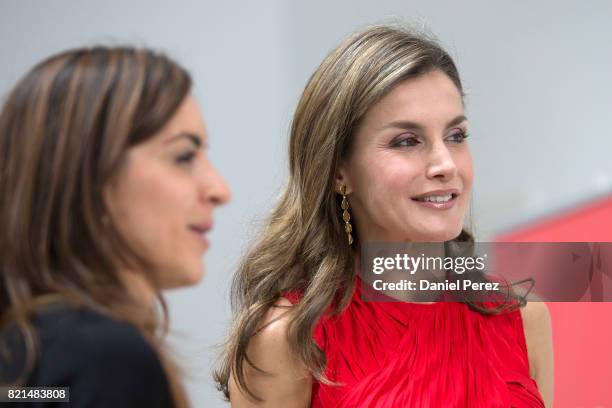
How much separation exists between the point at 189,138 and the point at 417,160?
0.66 m

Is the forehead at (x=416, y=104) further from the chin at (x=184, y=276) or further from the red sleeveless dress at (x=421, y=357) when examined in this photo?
the chin at (x=184, y=276)

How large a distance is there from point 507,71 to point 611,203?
0.76 meters

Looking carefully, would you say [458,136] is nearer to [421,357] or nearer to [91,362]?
[421,357]

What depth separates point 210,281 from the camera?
256cm

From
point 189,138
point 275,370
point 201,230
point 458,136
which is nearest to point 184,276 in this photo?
point 201,230

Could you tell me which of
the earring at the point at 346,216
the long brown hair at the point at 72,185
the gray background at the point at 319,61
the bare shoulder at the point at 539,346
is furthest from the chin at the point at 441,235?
the gray background at the point at 319,61

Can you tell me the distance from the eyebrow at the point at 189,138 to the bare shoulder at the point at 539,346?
0.96m

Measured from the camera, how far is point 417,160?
164 cm

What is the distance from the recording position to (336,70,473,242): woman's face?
5.37 feet

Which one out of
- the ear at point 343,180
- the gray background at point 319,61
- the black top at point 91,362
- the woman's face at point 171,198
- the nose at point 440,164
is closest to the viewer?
the black top at point 91,362

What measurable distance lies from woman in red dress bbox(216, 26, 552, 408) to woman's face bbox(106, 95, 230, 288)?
23.7 inches

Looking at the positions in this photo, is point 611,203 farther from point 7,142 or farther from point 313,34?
point 7,142

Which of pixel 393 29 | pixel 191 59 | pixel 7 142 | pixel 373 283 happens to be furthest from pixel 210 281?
pixel 7 142

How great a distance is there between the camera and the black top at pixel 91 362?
0.92 metres
